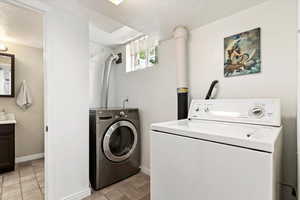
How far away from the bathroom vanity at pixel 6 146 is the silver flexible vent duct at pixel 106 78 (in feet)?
4.84

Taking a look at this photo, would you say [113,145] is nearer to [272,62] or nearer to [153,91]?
[153,91]

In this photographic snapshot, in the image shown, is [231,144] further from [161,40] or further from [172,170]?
[161,40]

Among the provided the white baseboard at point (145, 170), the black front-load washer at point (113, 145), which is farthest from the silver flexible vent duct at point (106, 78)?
the white baseboard at point (145, 170)

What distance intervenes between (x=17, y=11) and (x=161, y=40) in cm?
185

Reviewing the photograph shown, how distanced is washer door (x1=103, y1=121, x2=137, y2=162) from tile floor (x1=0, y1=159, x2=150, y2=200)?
1.16 ft

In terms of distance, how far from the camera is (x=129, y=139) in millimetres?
2277

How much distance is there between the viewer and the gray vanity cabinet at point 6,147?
229 cm

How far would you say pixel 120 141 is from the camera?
86.9 inches

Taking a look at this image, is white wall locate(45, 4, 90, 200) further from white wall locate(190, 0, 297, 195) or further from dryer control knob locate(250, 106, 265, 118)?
dryer control knob locate(250, 106, 265, 118)

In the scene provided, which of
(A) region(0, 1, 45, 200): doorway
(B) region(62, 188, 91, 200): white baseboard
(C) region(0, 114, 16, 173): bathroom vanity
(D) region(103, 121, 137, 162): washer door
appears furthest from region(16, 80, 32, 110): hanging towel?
(B) region(62, 188, 91, 200): white baseboard

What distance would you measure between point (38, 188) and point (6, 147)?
1.01 m

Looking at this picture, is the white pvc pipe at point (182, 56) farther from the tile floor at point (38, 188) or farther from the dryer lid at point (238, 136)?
the tile floor at point (38, 188)

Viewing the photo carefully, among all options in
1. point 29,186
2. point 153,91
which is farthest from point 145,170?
point 29,186

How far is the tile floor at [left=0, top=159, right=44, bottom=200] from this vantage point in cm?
175
